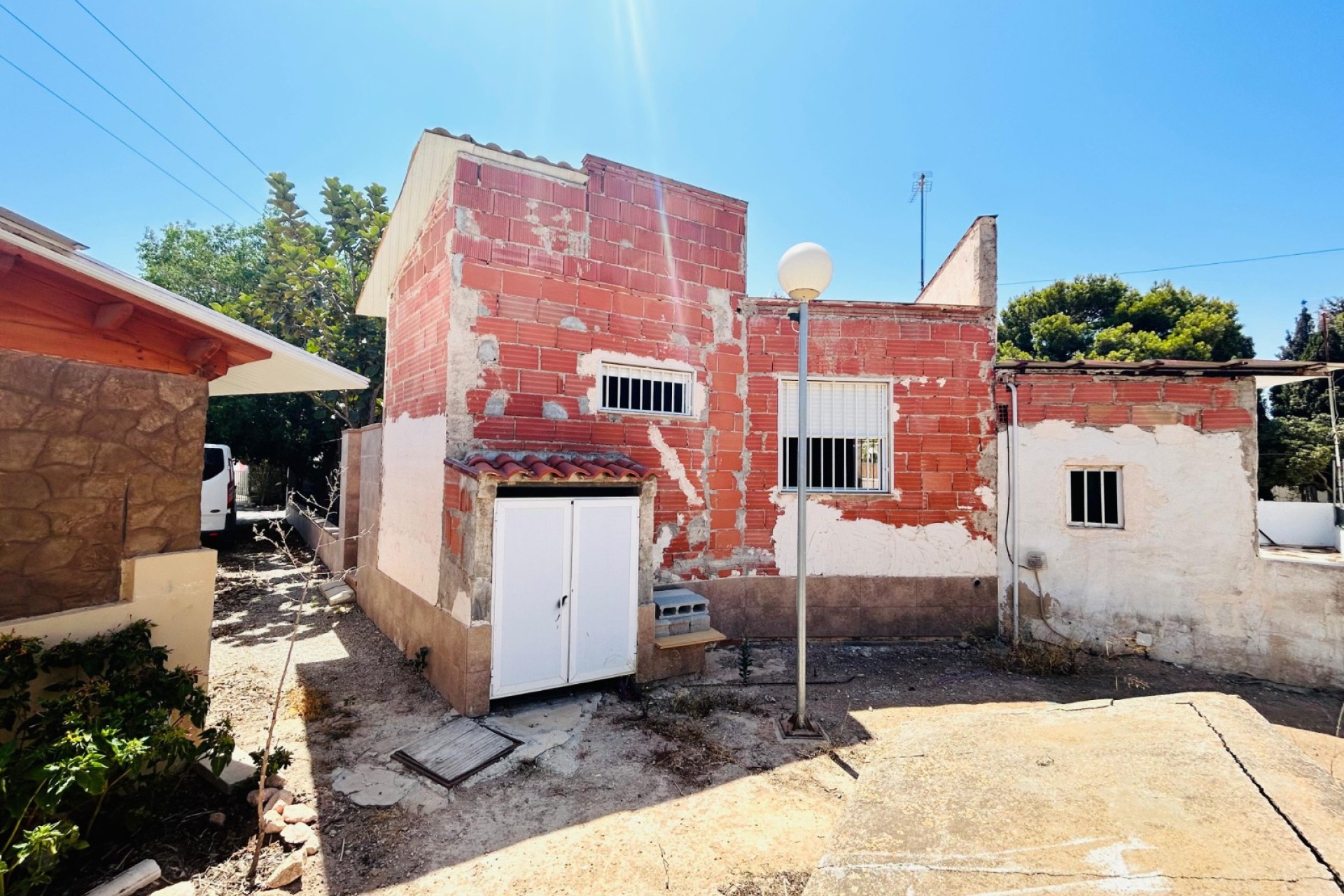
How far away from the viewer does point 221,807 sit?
380 cm

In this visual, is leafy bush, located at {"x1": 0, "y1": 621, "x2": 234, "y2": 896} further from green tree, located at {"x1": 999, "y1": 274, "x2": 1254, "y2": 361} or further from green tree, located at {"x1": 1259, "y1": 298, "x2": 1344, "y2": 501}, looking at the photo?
green tree, located at {"x1": 999, "y1": 274, "x2": 1254, "y2": 361}

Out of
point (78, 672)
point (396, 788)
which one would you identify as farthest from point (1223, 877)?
point (78, 672)

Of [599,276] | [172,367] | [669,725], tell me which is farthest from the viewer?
[599,276]

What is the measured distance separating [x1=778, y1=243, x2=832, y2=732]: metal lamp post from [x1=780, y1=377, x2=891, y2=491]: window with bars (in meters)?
2.84

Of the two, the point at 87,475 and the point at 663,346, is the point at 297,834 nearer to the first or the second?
the point at 87,475

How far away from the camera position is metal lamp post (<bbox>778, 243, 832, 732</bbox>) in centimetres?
510

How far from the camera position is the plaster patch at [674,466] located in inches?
292

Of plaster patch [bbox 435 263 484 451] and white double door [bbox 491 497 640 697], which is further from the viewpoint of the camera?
plaster patch [bbox 435 263 484 451]

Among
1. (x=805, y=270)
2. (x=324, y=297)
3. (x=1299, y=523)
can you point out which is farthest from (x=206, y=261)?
(x=1299, y=523)

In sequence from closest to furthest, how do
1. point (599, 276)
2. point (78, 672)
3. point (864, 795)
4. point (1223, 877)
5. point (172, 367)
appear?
1. point (1223, 877)
2. point (864, 795)
3. point (78, 672)
4. point (172, 367)
5. point (599, 276)

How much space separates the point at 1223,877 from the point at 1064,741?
4.32 ft

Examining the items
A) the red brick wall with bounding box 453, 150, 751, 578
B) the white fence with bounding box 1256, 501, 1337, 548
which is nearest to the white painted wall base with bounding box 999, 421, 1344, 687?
the red brick wall with bounding box 453, 150, 751, 578

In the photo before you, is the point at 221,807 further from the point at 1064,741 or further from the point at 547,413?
the point at 1064,741

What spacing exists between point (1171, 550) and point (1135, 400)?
2.04 meters
